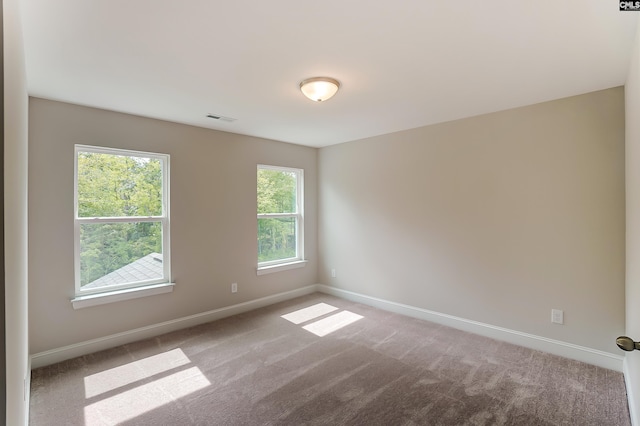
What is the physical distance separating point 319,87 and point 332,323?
273 cm

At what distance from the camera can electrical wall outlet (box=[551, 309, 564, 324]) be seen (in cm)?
300

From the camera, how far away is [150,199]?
3594 mm

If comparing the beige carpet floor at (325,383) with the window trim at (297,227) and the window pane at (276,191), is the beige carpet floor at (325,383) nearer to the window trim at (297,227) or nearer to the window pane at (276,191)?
the window trim at (297,227)

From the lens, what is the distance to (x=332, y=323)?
12.8 ft

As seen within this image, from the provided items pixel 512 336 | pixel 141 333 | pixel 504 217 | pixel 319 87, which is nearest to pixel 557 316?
pixel 512 336

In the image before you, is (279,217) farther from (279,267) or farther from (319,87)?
(319,87)

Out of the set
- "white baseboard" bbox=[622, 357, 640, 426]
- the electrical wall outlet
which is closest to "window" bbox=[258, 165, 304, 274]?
the electrical wall outlet

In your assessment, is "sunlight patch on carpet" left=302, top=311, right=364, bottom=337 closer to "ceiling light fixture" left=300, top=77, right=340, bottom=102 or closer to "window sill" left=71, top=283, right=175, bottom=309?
"window sill" left=71, top=283, right=175, bottom=309

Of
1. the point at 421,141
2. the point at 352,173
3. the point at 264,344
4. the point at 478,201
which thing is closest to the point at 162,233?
the point at 264,344

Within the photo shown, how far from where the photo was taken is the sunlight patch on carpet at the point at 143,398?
7.09 feet

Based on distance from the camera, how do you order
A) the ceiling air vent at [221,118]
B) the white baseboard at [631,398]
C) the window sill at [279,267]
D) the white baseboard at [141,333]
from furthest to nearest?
the window sill at [279,267] < the ceiling air vent at [221,118] < the white baseboard at [141,333] < the white baseboard at [631,398]

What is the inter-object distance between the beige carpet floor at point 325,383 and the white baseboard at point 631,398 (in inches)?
2.3

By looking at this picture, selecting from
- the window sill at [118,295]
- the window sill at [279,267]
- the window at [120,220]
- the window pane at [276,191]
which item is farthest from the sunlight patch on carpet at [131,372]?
the window pane at [276,191]

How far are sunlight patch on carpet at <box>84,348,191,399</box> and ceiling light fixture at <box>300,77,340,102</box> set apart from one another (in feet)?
8.70
